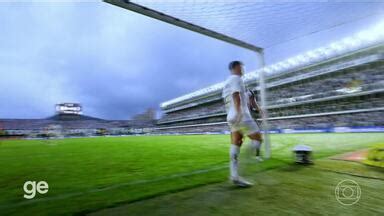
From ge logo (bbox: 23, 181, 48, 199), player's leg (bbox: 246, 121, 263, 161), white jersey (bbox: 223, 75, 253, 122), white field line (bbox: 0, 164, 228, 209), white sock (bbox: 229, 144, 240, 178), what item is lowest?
white field line (bbox: 0, 164, 228, 209)

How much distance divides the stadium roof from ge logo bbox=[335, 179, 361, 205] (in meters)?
3.59

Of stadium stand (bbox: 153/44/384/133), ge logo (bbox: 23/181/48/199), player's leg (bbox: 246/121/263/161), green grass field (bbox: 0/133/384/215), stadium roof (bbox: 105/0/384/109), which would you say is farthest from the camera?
stadium stand (bbox: 153/44/384/133)

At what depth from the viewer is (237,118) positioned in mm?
3936

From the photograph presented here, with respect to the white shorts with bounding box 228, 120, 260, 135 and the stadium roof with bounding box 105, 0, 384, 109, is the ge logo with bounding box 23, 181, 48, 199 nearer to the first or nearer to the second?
the white shorts with bounding box 228, 120, 260, 135

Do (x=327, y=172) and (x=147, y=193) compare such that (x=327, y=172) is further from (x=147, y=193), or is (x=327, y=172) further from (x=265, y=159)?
(x=147, y=193)

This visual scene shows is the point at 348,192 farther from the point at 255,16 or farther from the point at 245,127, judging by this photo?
the point at 255,16

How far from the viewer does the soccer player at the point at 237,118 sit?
13.0 feet

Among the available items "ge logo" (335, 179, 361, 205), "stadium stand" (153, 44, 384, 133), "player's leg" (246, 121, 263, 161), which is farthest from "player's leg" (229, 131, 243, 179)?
"stadium stand" (153, 44, 384, 133)

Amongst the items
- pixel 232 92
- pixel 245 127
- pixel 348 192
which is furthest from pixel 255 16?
pixel 348 192

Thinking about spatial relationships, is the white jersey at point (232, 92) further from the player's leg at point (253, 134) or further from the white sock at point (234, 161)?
the white sock at point (234, 161)

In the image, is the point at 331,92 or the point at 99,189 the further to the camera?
the point at 331,92

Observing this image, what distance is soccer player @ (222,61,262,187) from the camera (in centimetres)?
395

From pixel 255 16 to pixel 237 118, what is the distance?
2.90 metres

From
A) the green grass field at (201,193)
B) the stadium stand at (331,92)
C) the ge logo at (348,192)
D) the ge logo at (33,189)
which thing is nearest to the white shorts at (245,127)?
the green grass field at (201,193)
